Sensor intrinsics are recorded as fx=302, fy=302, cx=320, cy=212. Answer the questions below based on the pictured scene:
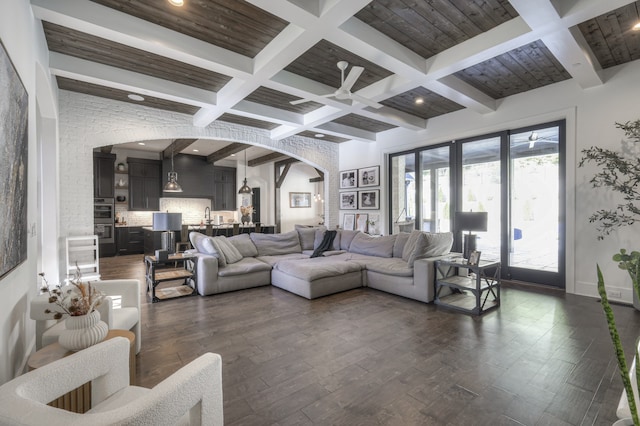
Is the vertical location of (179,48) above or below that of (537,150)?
above

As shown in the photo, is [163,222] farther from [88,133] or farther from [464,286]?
[464,286]

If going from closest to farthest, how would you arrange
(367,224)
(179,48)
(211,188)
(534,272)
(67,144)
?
(179,48) → (67,144) → (534,272) → (367,224) → (211,188)

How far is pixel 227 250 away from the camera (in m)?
4.91

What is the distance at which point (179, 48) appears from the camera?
3109 mm

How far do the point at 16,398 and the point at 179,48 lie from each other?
3.16m

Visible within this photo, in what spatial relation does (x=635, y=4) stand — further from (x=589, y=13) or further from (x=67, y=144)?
(x=67, y=144)

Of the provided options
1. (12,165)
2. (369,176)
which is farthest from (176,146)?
(12,165)

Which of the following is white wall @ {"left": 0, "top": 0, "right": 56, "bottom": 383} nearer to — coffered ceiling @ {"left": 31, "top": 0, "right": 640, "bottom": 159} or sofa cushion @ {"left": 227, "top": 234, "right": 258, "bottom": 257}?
coffered ceiling @ {"left": 31, "top": 0, "right": 640, "bottom": 159}

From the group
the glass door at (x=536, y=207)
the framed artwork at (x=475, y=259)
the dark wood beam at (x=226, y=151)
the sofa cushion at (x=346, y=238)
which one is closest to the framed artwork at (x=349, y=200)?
the sofa cushion at (x=346, y=238)

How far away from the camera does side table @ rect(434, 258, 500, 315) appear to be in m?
3.67

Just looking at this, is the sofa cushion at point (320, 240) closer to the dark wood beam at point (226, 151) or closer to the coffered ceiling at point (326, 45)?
the coffered ceiling at point (326, 45)

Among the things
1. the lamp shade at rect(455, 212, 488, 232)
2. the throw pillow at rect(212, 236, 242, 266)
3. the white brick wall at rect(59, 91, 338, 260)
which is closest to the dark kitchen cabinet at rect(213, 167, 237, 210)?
the white brick wall at rect(59, 91, 338, 260)

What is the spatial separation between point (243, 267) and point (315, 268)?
1.17 meters

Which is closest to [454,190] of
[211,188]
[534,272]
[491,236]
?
[491,236]
